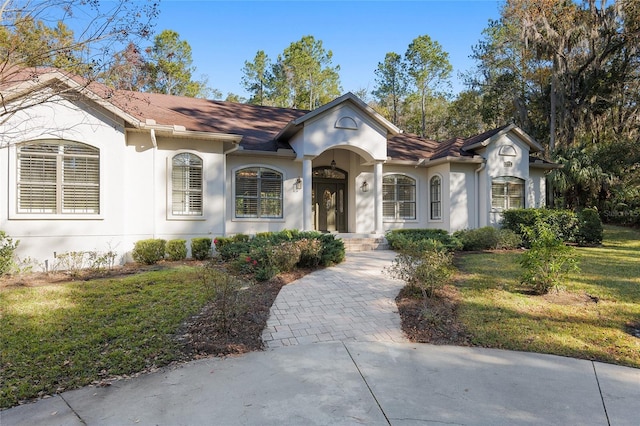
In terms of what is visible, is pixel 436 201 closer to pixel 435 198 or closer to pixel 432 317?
pixel 435 198

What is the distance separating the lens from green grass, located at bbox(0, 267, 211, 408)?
3938 mm

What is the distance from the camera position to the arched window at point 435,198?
15288 mm

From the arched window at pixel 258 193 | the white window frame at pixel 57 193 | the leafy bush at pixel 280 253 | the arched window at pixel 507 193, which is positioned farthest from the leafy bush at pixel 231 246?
the arched window at pixel 507 193

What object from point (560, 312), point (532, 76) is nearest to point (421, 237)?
point (560, 312)

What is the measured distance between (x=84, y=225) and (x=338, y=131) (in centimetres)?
832

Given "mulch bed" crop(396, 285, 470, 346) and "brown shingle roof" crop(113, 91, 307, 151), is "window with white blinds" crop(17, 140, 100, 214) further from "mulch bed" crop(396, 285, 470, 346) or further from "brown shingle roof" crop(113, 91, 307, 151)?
"mulch bed" crop(396, 285, 470, 346)

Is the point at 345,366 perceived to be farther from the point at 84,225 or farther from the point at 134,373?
the point at 84,225

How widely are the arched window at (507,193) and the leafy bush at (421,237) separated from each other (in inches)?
153

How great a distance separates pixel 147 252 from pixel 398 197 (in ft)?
32.9

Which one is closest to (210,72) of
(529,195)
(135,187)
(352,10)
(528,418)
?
(352,10)

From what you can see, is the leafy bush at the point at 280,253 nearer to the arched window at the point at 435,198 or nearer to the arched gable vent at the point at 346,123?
the arched gable vent at the point at 346,123

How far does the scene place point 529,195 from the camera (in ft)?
51.5

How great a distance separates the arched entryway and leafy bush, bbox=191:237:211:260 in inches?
222

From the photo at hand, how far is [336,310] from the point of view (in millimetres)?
6156
